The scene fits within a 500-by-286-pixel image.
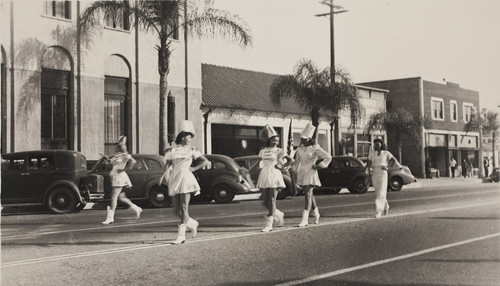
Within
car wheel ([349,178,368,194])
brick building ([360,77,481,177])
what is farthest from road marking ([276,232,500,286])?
brick building ([360,77,481,177])

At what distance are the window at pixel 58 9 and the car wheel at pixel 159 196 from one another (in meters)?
9.95

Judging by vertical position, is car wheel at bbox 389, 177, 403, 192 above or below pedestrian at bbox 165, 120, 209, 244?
below

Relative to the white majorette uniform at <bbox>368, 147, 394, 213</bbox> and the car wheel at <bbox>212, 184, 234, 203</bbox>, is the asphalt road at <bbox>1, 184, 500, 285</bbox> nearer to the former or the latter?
the white majorette uniform at <bbox>368, 147, 394, 213</bbox>

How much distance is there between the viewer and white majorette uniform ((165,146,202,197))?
29.3 feet

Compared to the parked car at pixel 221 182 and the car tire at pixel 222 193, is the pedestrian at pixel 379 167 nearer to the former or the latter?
the parked car at pixel 221 182

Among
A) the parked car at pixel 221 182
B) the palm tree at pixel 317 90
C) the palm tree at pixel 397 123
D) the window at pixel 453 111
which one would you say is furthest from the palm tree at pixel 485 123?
the parked car at pixel 221 182

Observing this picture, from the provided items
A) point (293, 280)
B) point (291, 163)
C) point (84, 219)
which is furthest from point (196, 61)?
point (293, 280)

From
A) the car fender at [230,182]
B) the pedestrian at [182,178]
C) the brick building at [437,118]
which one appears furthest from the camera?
the brick building at [437,118]

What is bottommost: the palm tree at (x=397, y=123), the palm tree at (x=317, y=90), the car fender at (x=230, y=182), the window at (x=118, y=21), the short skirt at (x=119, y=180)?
the car fender at (x=230, y=182)

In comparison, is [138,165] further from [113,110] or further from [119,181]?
[113,110]

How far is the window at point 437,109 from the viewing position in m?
49.2

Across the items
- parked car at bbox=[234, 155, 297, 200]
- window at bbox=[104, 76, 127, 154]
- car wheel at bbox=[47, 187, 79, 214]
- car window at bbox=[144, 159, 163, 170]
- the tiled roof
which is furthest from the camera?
the tiled roof

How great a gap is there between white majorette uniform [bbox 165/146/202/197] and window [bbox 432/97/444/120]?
4313 centimetres

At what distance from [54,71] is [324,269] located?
1879 cm
